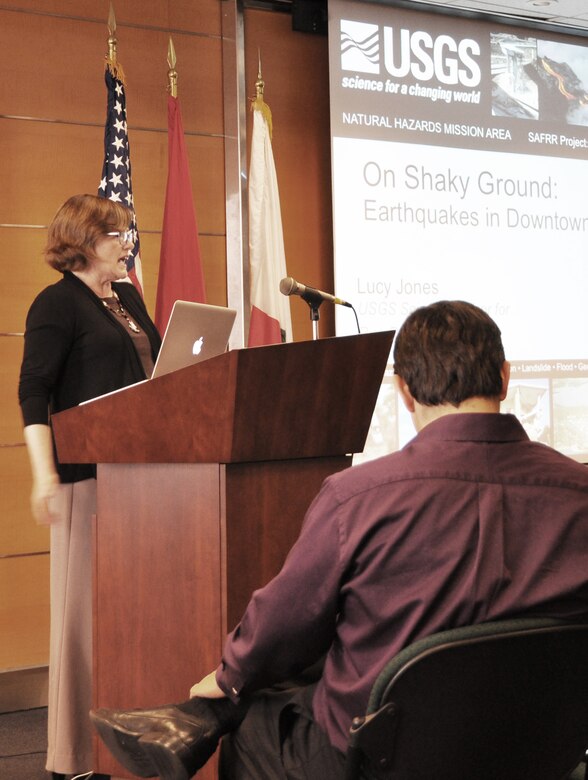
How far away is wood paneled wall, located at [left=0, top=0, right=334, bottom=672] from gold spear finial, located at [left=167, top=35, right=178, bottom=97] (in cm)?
15

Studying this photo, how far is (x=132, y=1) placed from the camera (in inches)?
182

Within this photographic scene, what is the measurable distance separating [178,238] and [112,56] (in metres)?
0.84

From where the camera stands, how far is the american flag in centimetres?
420

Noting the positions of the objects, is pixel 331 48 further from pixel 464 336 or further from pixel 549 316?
pixel 464 336

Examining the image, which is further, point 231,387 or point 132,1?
point 132,1

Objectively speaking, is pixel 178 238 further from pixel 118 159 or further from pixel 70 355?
pixel 70 355

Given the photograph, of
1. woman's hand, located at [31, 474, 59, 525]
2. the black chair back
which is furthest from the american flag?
the black chair back

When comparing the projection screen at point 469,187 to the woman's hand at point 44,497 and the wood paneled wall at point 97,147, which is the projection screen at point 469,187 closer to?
the wood paneled wall at point 97,147

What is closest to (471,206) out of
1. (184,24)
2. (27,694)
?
(184,24)

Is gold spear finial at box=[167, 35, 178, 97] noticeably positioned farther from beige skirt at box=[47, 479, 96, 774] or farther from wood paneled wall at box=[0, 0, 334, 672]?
A: beige skirt at box=[47, 479, 96, 774]

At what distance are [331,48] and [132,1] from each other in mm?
990

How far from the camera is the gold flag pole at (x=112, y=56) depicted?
426 centimetres

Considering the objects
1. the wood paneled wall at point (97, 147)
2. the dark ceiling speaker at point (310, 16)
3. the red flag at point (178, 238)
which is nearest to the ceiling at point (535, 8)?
the dark ceiling speaker at point (310, 16)

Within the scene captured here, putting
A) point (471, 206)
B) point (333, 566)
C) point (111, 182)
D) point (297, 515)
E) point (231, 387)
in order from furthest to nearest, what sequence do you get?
point (471, 206)
point (111, 182)
point (297, 515)
point (231, 387)
point (333, 566)
